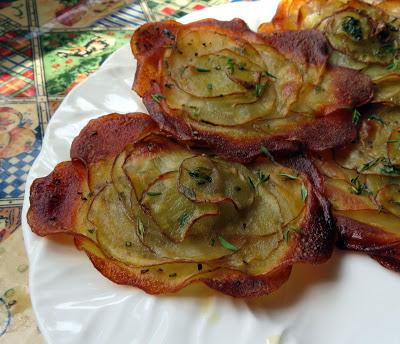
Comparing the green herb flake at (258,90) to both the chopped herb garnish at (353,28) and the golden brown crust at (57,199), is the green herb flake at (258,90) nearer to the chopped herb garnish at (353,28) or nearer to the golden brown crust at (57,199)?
the chopped herb garnish at (353,28)

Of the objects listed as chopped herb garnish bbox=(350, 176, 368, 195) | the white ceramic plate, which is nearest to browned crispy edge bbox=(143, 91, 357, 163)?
chopped herb garnish bbox=(350, 176, 368, 195)

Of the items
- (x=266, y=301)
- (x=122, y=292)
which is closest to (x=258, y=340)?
(x=266, y=301)

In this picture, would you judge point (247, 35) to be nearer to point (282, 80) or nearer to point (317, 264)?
point (282, 80)

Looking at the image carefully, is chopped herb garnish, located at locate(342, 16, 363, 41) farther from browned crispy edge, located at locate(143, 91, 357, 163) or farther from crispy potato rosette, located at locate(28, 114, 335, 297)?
crispy potato rosette, located at locate(28, 114, 335, 297)

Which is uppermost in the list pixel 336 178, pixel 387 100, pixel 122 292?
pixel 387 100

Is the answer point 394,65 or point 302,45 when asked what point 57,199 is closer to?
point 302,45
